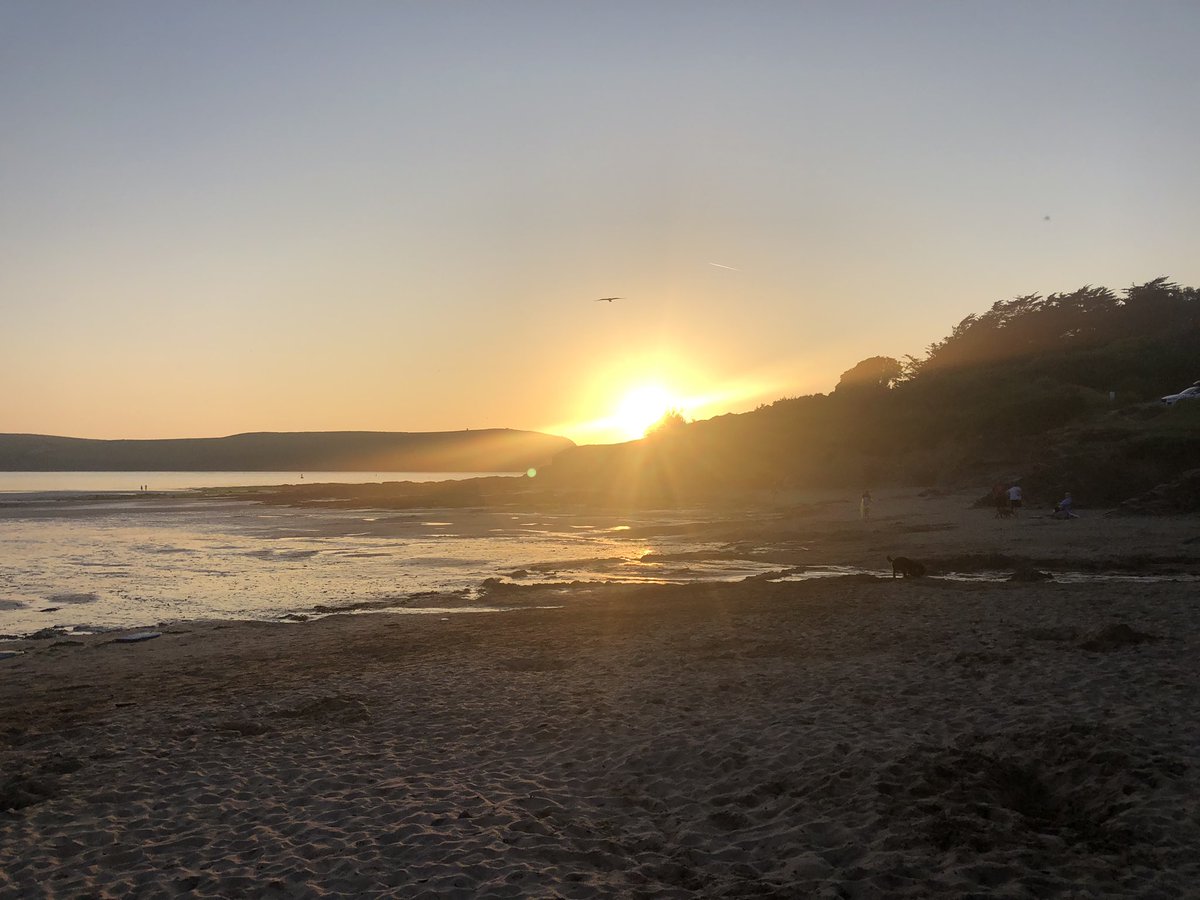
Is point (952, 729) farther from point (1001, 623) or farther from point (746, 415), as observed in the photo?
point (746, 415)

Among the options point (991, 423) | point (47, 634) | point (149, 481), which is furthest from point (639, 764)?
point (149, 481)

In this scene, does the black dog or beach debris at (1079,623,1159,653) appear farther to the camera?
the black dog

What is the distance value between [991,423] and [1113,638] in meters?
48.6

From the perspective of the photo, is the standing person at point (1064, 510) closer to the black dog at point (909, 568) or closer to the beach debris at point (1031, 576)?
the beach debris at point (1031, 576)

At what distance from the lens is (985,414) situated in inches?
2251

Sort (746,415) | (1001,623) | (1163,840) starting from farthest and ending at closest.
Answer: (746,415)
(1001,623)
(1163,840)

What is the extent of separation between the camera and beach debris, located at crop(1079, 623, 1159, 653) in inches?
433

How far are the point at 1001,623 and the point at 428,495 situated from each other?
197 ft

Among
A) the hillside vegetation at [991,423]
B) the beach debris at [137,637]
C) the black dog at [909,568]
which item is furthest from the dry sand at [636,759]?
the hillside vegetation at [991,423]

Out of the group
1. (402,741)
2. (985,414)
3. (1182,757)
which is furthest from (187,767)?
(985,414)

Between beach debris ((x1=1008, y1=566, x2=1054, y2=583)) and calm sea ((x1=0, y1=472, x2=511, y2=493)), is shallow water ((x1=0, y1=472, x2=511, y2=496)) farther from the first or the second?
beach debris ((x1=1008, y1=566, x2=1054, y2=583))

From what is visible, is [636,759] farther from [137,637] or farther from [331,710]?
[137,637]

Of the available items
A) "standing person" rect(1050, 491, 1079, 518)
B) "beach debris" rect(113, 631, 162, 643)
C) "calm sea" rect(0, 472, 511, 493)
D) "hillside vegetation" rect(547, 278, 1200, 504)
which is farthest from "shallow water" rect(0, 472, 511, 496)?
"standing person" rect(1050, 491, 1079, 518)

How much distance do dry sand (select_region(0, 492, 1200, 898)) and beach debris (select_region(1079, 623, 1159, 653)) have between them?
61mm
